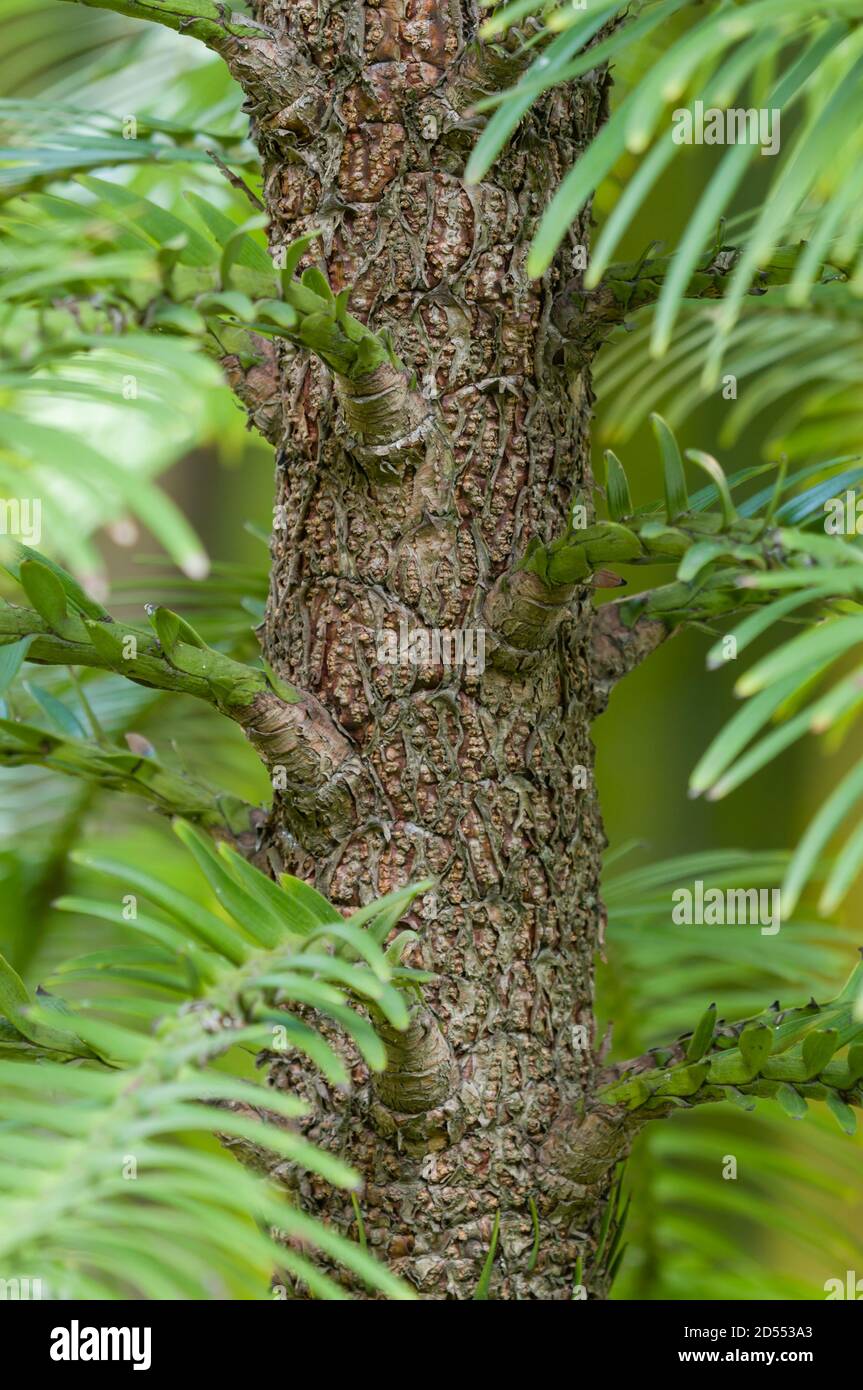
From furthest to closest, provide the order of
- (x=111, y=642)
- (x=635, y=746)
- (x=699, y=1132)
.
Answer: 1. (x=635, y=746)
2. (x=699, y=1132)
3. (x=111, y=642)

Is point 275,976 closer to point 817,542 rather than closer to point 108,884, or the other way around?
point 817,542

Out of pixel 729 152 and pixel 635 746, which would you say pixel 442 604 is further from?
pixel 635 746

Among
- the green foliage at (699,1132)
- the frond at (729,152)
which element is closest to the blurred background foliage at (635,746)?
the green foliage at (699,1132)

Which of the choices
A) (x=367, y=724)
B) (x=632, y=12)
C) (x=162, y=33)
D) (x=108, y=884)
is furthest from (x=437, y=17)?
(x=108, y=884)

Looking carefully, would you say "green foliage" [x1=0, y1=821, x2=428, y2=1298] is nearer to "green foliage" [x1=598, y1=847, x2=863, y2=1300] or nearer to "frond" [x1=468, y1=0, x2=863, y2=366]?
"frond" [x1=468, y1=0, x2=863, y2=366]

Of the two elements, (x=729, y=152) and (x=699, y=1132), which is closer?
(x=729, y=152)

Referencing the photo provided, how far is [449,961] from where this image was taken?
335 millimetres

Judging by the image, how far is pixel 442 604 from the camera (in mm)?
340

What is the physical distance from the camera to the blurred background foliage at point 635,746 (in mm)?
501

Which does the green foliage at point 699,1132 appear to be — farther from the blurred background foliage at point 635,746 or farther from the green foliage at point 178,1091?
the green foliage at point 178,1091

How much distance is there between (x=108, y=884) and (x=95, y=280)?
1.41 ft

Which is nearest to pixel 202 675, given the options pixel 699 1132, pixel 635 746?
pixel 699 1132

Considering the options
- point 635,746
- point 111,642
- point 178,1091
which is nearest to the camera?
point 178,1091

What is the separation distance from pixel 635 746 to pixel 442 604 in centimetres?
52
